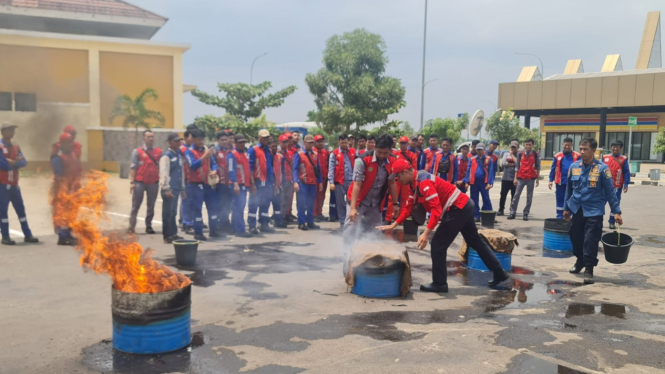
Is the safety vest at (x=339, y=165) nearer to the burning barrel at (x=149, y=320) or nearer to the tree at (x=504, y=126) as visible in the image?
the burning barrel at (x=149, y=320)

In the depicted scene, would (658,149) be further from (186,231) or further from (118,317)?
(118,317)

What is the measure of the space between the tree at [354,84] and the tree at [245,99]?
11334 millimetres

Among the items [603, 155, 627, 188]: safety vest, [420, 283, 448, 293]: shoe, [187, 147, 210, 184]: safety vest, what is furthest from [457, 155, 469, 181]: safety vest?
[420, 283, 448, 293]: shoe

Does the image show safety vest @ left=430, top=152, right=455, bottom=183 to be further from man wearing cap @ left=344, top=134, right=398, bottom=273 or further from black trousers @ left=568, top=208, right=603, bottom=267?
man wearing cap @ left=344, top=134, right=398, bottom=273

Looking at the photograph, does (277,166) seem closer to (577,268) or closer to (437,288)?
(437,288)

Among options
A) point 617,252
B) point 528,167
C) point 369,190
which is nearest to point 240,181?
point 369,190

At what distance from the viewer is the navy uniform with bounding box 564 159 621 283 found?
7766 millimetres

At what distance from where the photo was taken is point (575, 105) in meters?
41.3

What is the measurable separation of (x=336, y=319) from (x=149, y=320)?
78.5 inches

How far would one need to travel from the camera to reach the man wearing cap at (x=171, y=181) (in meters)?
9.60

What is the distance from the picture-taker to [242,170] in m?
11.2

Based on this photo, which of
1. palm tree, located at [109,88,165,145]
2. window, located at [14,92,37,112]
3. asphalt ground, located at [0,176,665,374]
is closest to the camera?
asphalt ground, located at [0,176,665,374]

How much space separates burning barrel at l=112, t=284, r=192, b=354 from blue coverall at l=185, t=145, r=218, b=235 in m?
5.50

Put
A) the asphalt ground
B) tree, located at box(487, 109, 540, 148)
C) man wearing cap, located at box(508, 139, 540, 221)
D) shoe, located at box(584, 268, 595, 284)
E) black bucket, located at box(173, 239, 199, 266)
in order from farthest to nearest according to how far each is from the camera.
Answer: tree, located at box(487, 109, 540, 148), man wearing cap, located at box(508, 139, 540, 221), black bucket, located at box(173, 239, 199, 266), shoe, located at box(584, 268, 595, 284), the asphalt ground
